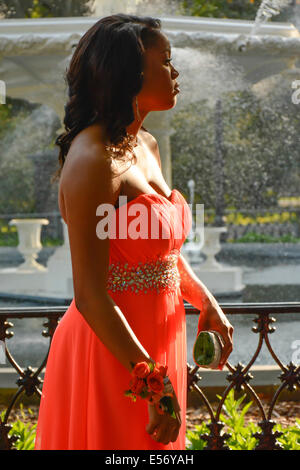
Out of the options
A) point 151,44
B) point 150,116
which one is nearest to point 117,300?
point 151,44

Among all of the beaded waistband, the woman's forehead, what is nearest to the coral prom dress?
the beaded waistband

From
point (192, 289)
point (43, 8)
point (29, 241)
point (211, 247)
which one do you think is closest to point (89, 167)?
point (192, 289)

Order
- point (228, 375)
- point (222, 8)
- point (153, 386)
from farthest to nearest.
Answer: point (222, 8)
point (228, 375)
point (153, 386)

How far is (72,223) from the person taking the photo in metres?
1.72

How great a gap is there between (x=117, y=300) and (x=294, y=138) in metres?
21.8

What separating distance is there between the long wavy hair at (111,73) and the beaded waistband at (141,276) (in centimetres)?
32

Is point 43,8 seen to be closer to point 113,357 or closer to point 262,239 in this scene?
point 262,239

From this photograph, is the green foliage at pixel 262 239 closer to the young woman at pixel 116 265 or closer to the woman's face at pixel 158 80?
the young woman at pixel 116 265

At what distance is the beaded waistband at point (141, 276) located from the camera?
1.89 meters

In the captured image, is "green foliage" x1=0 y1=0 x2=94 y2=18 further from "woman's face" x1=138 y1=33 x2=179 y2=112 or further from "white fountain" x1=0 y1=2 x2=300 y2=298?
"woman's face" x1=138 y1=33 x2=179 y2=112

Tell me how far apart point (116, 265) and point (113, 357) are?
0.25m

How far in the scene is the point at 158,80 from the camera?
1.88 meters

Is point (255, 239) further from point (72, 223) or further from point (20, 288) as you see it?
point (72, 223)

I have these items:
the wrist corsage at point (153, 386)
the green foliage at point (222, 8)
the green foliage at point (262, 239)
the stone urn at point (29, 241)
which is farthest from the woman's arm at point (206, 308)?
the green foliage at point (222, 8)
